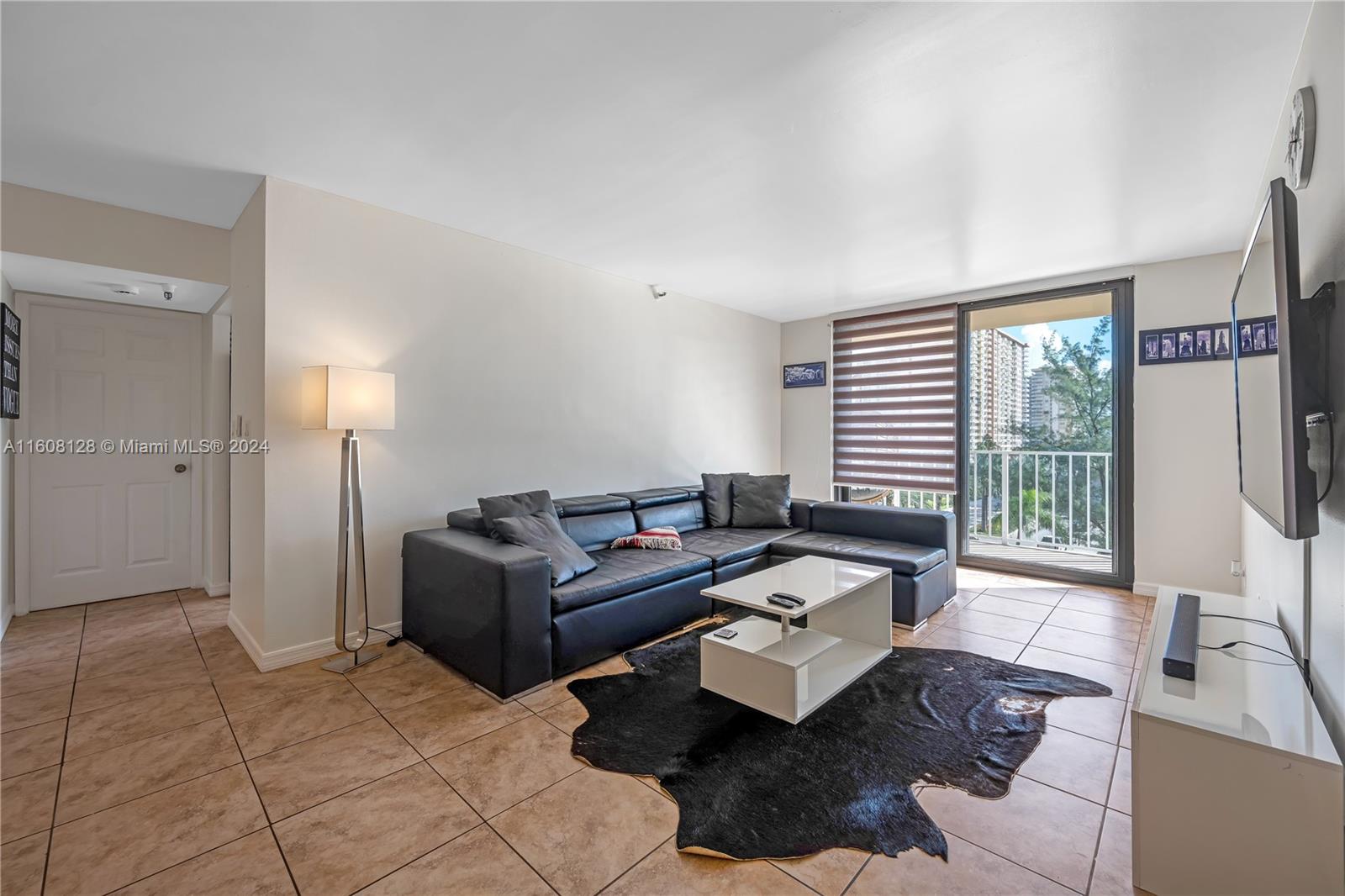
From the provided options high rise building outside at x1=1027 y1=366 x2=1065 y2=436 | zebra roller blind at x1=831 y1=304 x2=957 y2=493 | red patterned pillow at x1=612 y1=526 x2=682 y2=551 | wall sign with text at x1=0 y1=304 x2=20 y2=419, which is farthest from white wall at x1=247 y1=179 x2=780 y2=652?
high rise building outside at x1=1027 y1=366 x2=1065 y2=436

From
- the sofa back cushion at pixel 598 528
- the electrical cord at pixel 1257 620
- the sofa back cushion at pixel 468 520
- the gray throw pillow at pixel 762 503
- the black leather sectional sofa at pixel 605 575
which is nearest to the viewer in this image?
the electrical cord at pixel 1257 620

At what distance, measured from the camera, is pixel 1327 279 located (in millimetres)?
1497

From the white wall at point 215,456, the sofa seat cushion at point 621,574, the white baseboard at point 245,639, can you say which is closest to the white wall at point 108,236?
the white wall at point 215,456

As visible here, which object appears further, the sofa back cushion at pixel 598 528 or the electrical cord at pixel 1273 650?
the sofa back cushion at pixel 598 528

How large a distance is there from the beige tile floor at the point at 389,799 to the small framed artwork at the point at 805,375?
3.64m

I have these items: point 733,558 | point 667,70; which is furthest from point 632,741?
point 667,70

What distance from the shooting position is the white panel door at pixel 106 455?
381 centimetres

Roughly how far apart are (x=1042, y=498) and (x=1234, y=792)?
4.08m

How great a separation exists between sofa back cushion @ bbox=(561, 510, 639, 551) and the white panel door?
10.5 ft

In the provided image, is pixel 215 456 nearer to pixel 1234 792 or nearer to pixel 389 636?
pixel 389 636

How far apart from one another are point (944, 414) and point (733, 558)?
9.02 feet

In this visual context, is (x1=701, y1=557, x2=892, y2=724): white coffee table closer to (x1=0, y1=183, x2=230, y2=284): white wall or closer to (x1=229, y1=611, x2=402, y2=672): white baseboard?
(x1=229, y1=611, x2=402, y2=672): white baseboard

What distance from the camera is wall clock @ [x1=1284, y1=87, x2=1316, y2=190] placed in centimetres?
170

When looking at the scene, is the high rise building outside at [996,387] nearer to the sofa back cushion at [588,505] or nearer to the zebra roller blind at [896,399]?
the zebra roller blind at [896,399]
